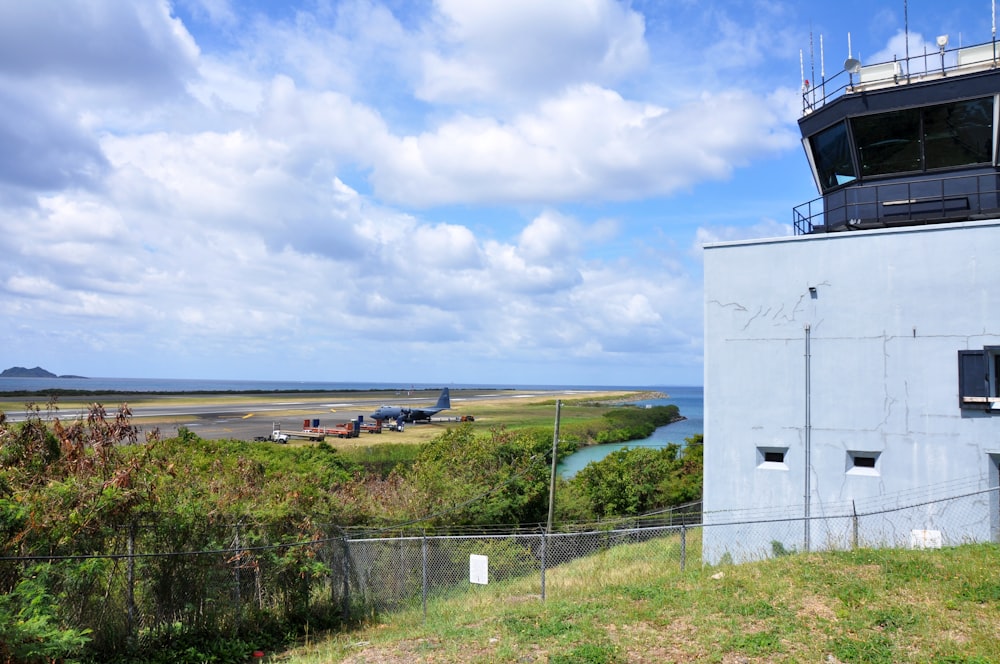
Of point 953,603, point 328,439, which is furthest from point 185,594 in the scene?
point 328,439

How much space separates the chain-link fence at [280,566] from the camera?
11.2 m

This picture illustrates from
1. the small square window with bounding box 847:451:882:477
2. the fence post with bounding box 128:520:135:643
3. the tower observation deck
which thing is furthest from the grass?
the tower observation deck

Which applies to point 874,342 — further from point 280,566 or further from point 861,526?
point 280,566

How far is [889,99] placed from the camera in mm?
15977

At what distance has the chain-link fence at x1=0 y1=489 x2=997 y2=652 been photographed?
11180mm

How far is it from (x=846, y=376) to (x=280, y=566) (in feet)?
41.7

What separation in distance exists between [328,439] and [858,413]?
51.1 meters

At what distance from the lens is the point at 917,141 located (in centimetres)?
1600

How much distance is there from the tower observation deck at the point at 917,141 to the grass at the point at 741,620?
25.0ft

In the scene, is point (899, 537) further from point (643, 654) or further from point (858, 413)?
point (643, 654)


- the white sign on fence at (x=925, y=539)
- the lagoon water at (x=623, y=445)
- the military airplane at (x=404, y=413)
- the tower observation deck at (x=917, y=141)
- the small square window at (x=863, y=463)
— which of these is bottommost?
the lagoon water at (x=623, y=445)

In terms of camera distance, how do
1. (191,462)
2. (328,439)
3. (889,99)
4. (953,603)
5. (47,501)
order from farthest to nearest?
1. (328,439)
2. (191,462)
3. (889,99)
4. (47,501)
5. (953,603)

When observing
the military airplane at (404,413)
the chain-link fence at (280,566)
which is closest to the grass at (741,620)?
the chain-link fence at (280,566)

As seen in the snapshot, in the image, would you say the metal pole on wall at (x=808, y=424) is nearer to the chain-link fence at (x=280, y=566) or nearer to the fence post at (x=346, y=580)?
the chain-link fence at (x=280, y=566)
